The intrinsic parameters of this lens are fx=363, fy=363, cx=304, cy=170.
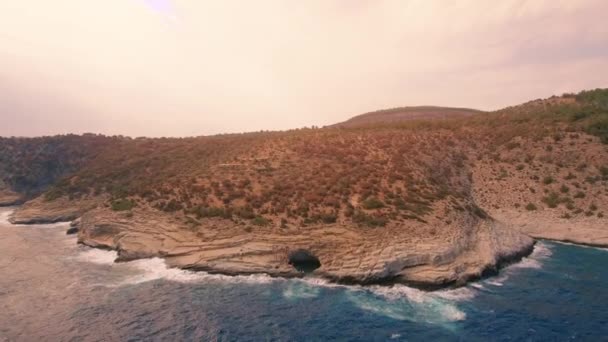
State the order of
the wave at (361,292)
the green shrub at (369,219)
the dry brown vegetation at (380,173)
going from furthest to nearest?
the dry brown vegetation at (380,173)
the green shrub at (369,219)
the wave at (361,292)

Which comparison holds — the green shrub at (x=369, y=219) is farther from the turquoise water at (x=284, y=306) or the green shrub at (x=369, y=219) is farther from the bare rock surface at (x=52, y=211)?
the bare rock surface at (x=52, y=211)

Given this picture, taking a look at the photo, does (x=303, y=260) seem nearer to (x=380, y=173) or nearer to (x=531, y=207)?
(x=380, y=173)

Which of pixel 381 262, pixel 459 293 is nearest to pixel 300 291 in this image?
pixel 381 262

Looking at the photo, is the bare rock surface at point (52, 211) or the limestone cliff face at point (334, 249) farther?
the bare rock surface at point (52, 211)

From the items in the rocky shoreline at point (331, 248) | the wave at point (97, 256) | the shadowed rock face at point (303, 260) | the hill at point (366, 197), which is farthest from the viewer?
the wave at point (97, 256)

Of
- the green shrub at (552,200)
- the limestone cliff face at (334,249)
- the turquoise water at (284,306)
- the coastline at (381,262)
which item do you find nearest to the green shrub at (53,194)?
the limestone cliff face at (334,249)

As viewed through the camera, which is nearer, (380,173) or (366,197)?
(366,197)

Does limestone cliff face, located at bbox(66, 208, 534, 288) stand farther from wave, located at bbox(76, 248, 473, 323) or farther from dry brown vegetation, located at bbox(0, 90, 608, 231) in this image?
dry brown vegetation, located at bbox(0, 90, 608, 231)
